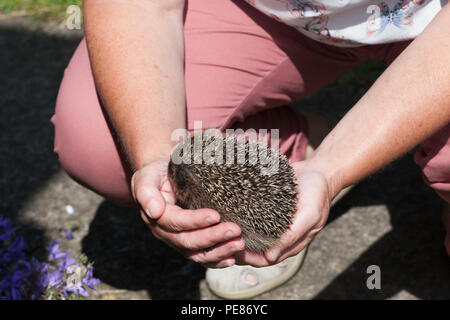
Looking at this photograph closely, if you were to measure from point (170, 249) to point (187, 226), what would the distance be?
4.54 ft

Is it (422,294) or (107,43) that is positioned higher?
(107,43)

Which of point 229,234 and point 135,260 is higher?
point 229,234

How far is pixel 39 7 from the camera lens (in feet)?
19.6

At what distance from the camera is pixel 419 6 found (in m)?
2.68

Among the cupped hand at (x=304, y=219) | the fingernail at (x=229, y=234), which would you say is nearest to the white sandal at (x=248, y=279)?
the cupped hand at (x=304, y=219)

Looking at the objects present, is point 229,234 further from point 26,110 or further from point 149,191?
point 26,110

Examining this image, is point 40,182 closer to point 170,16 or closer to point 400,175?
point 170,16

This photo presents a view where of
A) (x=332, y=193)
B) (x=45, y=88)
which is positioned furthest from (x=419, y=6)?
(x=45, y=88)

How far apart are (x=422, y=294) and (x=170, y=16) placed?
214cm

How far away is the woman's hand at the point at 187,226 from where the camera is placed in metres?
2.20

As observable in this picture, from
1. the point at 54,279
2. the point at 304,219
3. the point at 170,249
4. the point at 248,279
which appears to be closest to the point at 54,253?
the point at 54,279

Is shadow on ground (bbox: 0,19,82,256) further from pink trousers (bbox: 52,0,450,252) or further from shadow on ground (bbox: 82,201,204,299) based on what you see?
pink trousers (bbox: 52,0,450,252)

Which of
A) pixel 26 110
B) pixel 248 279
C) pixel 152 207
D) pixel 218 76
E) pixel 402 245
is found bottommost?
pixel 26 110

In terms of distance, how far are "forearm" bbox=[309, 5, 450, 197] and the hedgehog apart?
0.22 meters
